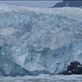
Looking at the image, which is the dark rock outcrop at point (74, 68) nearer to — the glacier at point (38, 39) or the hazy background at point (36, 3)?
the glacier at point (38, 39)

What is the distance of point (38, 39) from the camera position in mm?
7621

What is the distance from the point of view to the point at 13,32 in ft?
25.1

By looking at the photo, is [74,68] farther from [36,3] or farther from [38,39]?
[36,3]

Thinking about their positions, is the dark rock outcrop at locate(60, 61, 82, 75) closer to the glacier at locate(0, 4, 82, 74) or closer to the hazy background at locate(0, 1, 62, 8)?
the glacier at locate(0, 4, 82, 74)

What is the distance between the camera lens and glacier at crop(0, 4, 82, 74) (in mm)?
7359

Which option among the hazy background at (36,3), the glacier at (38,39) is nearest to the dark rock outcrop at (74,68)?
the glacier at (38,39)

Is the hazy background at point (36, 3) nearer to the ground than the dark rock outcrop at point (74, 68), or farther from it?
farther from it

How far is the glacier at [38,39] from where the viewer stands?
7.36 m

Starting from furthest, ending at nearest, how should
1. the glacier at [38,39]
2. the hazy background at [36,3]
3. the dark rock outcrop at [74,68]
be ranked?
the hazy background at [36,3], the glacier at [38,39], the dark rock outcrop at [74,68]

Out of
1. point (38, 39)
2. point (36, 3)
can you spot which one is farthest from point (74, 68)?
point (36, 3)

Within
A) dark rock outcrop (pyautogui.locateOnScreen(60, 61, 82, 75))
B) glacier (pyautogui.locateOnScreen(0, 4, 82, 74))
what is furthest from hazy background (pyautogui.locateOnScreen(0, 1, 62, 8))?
dark rock outcrop (pyautogui.locateOnScreen(60, 61, 82, 75))

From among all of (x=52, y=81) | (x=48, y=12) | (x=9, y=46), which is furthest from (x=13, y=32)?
(x=52, y=81)

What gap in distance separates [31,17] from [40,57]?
35.7 inches

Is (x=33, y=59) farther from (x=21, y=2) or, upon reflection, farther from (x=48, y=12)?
(x=21, y=2)
